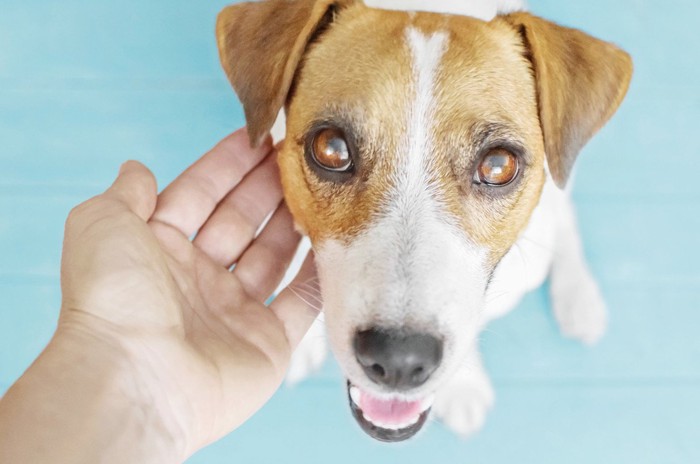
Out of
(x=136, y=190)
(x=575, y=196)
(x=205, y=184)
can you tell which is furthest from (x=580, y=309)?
(x=136, y=190)

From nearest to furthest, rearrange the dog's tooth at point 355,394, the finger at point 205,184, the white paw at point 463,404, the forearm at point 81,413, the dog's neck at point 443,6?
1. the forearm at point 81,413
2. the dog's tooth at point 355,394
3. the finger at point 205,184
4. the dog's neck at point 443,6
5. the white paw at point 463,404

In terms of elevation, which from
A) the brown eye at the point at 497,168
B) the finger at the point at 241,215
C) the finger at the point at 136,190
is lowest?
the finger at the point at 241,215

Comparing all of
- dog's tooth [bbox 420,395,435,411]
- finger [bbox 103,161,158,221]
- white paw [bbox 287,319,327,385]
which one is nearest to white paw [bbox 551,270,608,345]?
white paw [bbox 287,319,327,385]

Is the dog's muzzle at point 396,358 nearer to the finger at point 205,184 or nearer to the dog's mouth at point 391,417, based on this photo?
the dog's mouth at point 391,417

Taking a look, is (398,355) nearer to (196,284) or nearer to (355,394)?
(355,394)

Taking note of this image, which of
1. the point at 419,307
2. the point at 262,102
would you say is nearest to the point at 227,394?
the point at 419,307

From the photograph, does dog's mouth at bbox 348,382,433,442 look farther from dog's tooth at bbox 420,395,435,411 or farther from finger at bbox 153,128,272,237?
finger at bbox 153,128,272,237

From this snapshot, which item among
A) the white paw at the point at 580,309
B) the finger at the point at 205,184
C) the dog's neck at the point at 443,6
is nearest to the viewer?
the finger at the point at 205,184

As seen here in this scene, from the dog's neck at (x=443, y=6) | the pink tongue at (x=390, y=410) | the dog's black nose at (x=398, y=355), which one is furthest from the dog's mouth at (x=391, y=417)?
the dog's neck at (x=443, y=6)
